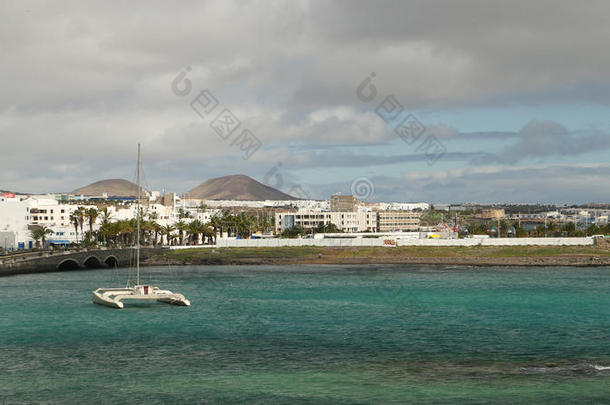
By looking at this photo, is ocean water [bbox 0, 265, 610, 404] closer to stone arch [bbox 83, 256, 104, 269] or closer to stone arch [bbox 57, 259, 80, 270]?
stone arch [bbox 57, 259, 80, 270]

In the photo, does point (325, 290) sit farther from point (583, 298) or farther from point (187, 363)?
point (187, 363)

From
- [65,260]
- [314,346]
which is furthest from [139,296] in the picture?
[65,260]

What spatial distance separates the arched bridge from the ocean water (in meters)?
29.2

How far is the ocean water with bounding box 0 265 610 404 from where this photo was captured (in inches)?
1805

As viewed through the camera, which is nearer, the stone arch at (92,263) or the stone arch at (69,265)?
the stone arch at (69,265)

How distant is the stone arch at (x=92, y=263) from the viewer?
585ft

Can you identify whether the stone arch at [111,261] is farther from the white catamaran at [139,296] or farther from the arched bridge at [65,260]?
the white catamaran at [139,296]

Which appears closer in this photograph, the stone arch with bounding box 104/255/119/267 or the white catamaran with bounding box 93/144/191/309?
the white catamaran with bounding box 93/144/191/309

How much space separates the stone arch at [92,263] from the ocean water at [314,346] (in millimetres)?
59662

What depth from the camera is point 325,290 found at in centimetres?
11494

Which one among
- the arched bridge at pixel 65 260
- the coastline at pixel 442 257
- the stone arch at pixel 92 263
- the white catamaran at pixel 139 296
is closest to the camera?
the white catamaran at pixel 139 296

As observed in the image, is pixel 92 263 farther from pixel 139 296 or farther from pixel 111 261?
pixel 139 296

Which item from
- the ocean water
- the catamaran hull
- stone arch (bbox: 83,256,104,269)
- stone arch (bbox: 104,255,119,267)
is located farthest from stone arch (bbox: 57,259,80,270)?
the catamaran hull

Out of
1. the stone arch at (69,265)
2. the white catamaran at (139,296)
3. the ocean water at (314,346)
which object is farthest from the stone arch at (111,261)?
the white catamaran at (139,296)
